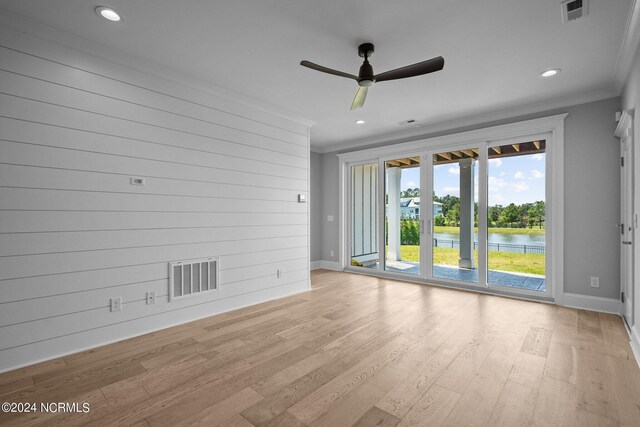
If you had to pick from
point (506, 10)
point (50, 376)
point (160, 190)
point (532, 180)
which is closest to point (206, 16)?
point (160, 190)

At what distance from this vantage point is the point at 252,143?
418 cm

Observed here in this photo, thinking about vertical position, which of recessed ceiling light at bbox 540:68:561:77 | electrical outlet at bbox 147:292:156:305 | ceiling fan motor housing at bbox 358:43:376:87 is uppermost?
recessed ceiling light at bbox 540:68:561:77

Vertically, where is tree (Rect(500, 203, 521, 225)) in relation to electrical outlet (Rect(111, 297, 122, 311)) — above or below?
above

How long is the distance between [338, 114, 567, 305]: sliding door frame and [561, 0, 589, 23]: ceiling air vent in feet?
6.81

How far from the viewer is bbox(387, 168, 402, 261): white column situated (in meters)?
5.87

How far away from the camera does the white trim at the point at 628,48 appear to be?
2.26 metres

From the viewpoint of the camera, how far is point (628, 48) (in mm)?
2711

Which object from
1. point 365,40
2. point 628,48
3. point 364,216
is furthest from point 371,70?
point 364,216

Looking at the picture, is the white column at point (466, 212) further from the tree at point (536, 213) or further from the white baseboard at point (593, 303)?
the white baseboard at point (593, 303)

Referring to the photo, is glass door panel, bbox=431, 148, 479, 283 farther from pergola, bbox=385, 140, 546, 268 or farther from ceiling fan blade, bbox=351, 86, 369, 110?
ceiling fan blade, bbox=351, 86, 369, 110

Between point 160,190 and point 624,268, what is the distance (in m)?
5.35

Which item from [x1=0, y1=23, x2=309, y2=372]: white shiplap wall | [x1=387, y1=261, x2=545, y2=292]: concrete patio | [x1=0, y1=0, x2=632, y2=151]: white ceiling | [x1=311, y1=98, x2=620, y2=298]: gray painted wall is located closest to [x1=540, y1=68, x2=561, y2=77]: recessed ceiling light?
[x1=0, y1=0, x2=632, y2=151]: white ceiling

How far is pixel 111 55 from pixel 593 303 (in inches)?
242

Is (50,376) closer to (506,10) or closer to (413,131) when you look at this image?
(506,10)
